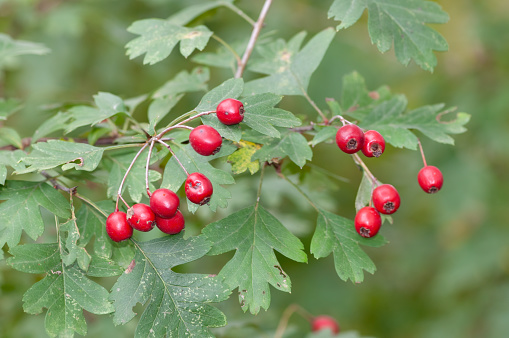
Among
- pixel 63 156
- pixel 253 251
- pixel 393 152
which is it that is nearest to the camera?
pixel 63 156

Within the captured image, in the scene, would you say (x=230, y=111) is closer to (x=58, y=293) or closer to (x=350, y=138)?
(x=350, y=138)

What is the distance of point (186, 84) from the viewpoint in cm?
208

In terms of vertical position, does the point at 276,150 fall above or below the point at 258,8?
above

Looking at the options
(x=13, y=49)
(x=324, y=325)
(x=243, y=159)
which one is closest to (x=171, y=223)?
(x=243, y=159)

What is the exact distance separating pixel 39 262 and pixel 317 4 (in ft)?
14.4

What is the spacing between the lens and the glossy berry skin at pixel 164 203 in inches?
54.7

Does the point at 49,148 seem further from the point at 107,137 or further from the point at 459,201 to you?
the point at 459,201

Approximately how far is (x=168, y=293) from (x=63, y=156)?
0.47m

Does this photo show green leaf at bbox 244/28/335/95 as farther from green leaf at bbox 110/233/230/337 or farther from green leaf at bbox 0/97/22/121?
green leaf at bbox 0/97/22/121

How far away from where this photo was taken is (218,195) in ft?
4.92

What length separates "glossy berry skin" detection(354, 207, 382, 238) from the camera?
5.19ft

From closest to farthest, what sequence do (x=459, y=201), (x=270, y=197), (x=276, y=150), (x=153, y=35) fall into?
(x=276, y=150) → (x=153, y=35) → (x=270, y=197) → (x=459, y=201)

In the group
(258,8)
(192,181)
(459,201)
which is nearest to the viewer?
(192,181)

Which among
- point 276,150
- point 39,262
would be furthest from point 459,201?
point 39,262
